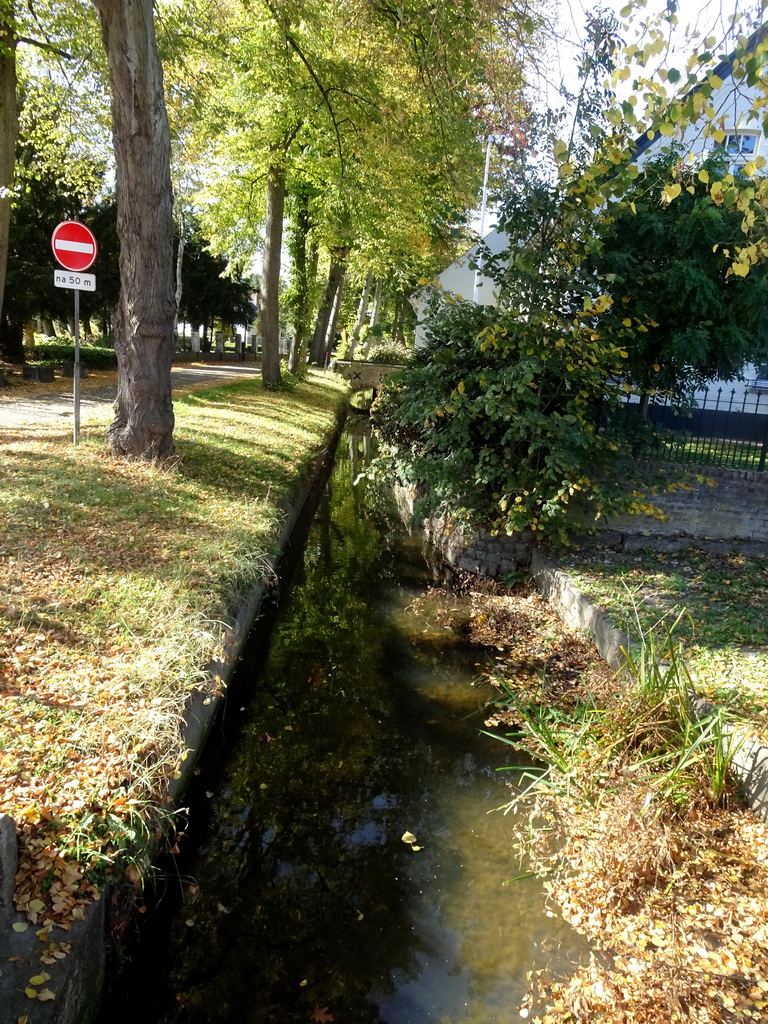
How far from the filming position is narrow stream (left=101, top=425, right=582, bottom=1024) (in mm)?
3230

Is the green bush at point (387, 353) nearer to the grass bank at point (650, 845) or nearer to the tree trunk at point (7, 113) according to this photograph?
the tree trunk at point (7, 113)

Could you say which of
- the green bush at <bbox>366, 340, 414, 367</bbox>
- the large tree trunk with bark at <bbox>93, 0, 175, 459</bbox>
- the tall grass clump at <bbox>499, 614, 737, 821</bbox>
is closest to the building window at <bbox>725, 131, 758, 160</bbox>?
the tall grass clump at <bbox>499, 614, 737, 821</bbox>

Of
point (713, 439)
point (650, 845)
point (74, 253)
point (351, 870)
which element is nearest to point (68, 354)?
point (74, 253)

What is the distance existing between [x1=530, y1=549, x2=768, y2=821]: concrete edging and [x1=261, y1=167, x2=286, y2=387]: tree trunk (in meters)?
13.7

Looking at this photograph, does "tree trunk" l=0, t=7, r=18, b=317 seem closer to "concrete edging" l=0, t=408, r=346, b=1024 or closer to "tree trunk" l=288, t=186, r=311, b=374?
"concrete edging" l=0, t=408, r=346, b=1024

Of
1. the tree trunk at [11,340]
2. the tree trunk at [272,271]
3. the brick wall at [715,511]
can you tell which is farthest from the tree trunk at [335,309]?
the brick wall at [715,511]

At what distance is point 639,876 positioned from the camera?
11.9 feet

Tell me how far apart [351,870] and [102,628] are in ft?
7.61

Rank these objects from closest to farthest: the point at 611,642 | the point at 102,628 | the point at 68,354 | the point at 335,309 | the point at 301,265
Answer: the point at 102,628 → the point at 611,642 → the point at 68,354 → the point at 301,265 → the point at 335,309

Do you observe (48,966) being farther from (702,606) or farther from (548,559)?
(548,559)

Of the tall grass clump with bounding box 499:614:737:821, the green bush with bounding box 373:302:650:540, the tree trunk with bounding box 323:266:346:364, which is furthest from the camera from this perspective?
the tree trunk with bounding box 323:266:346:364

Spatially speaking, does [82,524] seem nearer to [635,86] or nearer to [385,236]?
[635,86]

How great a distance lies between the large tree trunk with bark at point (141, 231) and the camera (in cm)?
775

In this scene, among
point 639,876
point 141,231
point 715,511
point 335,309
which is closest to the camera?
point 639,876
